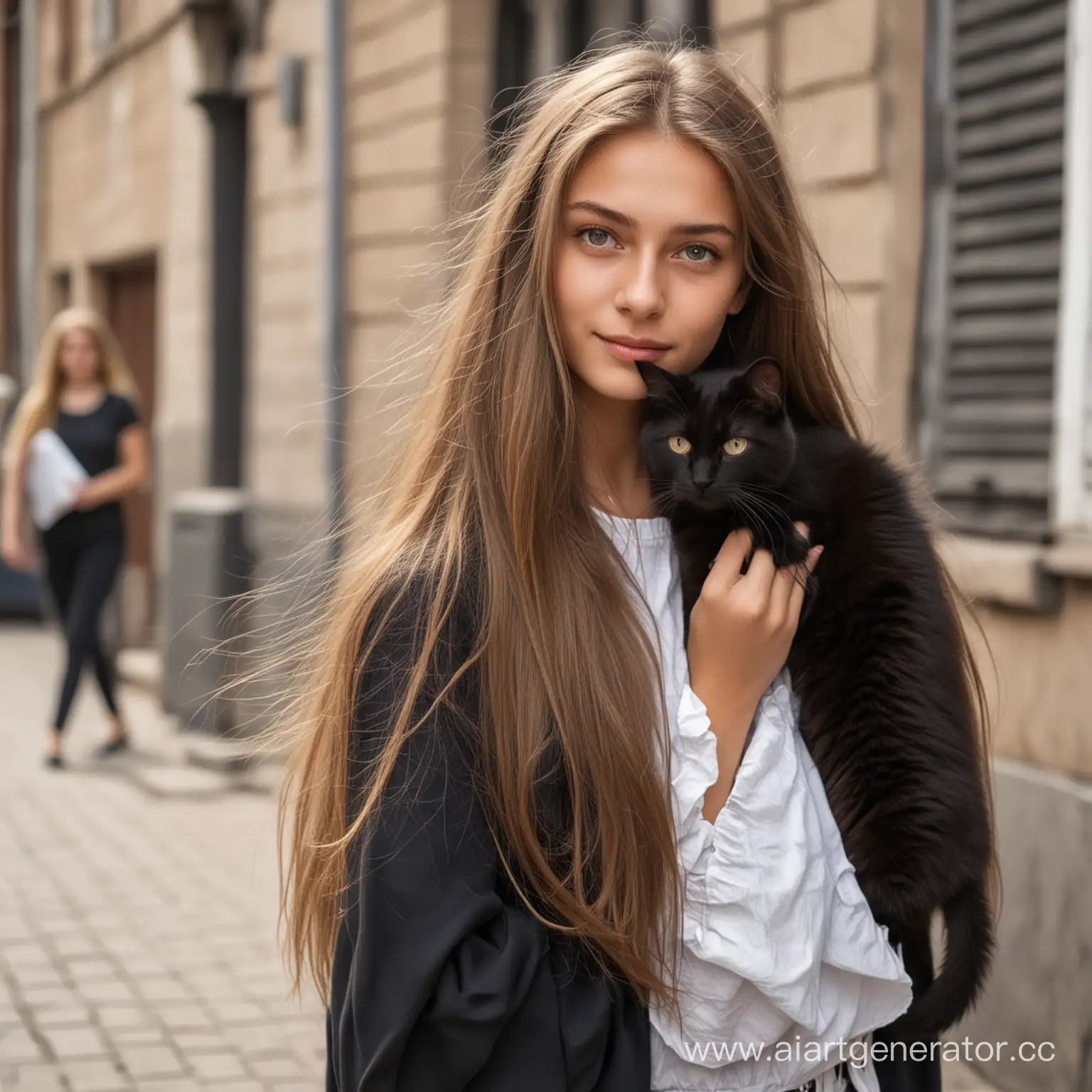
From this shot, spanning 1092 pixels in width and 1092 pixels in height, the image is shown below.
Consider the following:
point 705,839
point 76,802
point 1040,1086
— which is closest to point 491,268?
point 705,839

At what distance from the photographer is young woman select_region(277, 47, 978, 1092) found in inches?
67.6

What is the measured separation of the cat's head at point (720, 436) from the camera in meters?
2.10

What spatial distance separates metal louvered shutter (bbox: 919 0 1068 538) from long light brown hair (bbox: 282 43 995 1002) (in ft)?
8.57

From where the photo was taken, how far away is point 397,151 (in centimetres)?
833

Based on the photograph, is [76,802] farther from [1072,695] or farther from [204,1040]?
[1072,695]

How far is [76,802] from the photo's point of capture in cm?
750

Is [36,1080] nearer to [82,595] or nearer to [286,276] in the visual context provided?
[82,595]

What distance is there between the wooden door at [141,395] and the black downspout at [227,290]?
2599 mm

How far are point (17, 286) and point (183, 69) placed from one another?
8.70m

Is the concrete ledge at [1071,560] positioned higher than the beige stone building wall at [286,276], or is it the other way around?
the beige stone building wall at [286,276]

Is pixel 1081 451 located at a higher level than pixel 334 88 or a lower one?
lower

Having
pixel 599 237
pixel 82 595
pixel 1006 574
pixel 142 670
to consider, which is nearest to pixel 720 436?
pixel 599 237

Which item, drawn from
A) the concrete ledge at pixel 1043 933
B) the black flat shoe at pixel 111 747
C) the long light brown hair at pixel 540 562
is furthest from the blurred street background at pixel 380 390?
the long light brown hair at pixel 540 562

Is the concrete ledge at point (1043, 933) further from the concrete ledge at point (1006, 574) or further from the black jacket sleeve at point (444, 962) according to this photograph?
the black jacket sleeve at point (444, 962)
